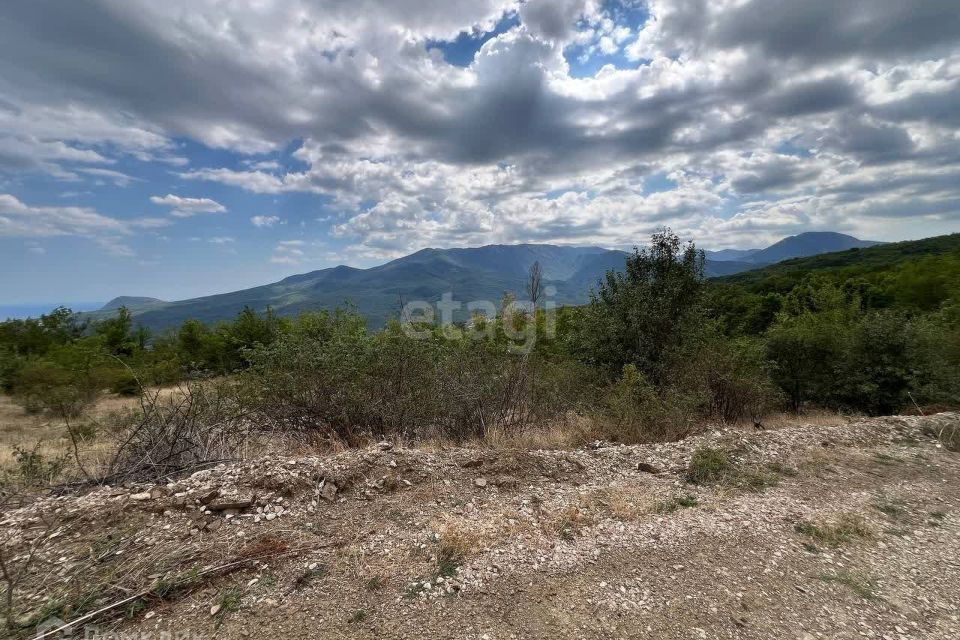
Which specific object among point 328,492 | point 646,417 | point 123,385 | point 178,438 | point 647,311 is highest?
point 647,311

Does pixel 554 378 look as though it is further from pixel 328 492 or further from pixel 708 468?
pixel 328 492

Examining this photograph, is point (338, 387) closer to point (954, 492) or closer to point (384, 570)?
point (384, 570)

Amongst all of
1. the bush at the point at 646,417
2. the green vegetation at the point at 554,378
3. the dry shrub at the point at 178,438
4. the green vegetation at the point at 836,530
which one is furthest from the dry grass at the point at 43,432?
the green vegetation at the point at 836,530

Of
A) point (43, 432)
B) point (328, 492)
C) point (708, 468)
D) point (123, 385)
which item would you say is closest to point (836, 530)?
point (708, 468)

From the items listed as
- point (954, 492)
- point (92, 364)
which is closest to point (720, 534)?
point (954, 492)

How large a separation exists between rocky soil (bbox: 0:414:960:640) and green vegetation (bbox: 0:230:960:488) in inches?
35.3

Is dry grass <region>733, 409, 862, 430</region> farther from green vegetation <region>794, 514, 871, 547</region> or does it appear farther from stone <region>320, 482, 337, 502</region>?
stone <region>320, 482, 337, 502</region>

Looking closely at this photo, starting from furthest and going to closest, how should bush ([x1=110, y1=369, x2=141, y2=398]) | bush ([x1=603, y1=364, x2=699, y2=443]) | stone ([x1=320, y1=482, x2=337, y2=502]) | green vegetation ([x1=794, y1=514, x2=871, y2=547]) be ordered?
1. bush ([x1=110, y1=369, x2=141, y2=398])
2. bush ([x1=603, y1=364, x2=699, y2=443])
3. stone ([x1=320, y1=482, x2=337, y2=502])
4. green vegetation ([x1=794, y1=514, x2=871, y2=547])

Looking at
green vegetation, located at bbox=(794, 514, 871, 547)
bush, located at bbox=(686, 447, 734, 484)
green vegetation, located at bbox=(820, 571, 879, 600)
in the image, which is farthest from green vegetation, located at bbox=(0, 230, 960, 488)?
green vegetation, located at bbox=(820, 571, 879, 600)

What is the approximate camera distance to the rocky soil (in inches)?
104

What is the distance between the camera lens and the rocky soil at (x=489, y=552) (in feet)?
8.68

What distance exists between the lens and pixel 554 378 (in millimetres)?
8180

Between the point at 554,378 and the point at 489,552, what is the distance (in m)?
5.08

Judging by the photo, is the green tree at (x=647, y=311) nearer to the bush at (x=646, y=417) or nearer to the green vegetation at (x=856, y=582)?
the bush at (x=646, y=417)
